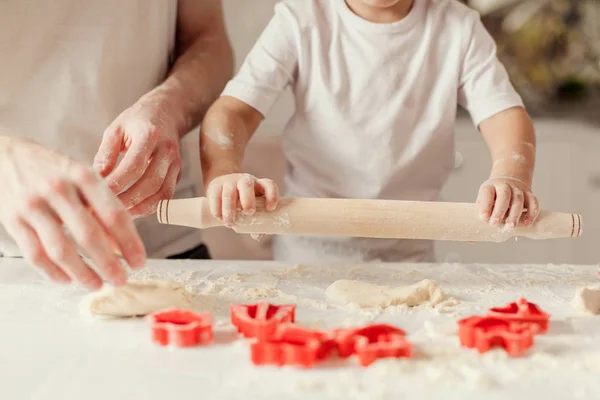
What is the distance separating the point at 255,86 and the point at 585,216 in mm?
1317

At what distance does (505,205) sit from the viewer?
2.48 ft

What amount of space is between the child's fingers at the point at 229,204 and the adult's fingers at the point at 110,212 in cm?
15

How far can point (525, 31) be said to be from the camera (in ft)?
6.64

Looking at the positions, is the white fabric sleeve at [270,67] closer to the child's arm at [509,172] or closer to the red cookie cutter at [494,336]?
the child's arm at [509,172]

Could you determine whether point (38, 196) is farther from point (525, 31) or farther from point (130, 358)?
point (525, 31)

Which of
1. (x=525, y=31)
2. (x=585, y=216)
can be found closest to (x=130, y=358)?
(x=585, y=216)

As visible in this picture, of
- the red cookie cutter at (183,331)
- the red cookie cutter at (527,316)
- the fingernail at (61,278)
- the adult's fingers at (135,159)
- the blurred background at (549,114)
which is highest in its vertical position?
the adult's fingers at (135,159)

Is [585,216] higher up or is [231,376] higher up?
[231,376]

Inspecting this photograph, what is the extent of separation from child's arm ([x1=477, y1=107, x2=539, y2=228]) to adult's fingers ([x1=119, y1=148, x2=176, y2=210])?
0.37m

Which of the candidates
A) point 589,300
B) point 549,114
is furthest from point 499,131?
point 549,114

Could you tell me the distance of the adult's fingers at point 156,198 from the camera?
782 mm

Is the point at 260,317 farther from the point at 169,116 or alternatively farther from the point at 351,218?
the point at 169,116

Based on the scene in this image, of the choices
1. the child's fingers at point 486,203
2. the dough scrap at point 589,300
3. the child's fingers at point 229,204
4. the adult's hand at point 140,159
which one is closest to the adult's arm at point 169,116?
the adult's hand at point 140,159

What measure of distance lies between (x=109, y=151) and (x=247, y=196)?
0.58 ft
